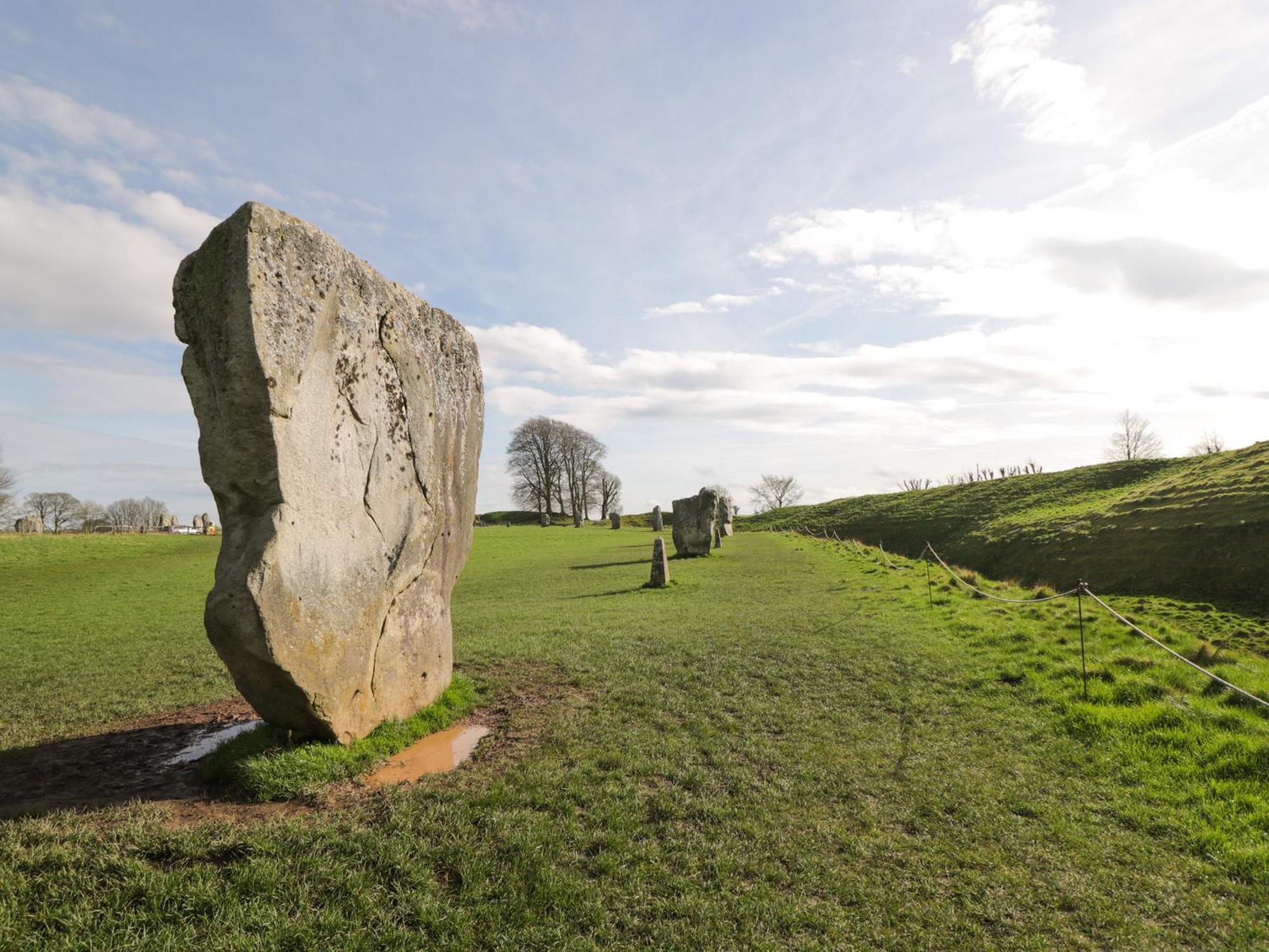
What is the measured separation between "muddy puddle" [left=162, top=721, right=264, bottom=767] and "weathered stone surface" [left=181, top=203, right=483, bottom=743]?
1.40m

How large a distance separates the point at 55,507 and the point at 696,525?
8011 cm

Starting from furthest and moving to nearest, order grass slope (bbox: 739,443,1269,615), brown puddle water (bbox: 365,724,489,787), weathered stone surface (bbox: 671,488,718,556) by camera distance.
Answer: weathered stone surface (bbox: 671,488,718,556) < grass slope (bbox: 739,443,1269,615) < brown puddle water (bbox: 365,724,489,787)

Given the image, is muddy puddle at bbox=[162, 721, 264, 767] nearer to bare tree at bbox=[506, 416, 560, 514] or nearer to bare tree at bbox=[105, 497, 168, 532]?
bare tree at bbox=[506, 416, 560, 514]

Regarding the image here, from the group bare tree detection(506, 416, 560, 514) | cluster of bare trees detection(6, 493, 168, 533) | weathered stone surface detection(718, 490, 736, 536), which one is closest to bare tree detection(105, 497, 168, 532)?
cluster of bare trees detection(6, 493, 168, 533)

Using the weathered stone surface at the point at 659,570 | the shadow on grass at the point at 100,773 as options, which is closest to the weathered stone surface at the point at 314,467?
the shadow on grass at the point at 100,773

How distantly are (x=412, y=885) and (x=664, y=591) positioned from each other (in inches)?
614

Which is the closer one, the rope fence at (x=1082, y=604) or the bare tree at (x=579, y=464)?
the rope fence at (x=1082, y=604)

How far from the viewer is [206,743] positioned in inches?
300

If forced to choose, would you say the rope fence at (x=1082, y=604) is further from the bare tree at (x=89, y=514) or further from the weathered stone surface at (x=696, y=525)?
the bare tree at (x=89, y=514)

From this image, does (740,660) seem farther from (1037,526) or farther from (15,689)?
(1037,526)

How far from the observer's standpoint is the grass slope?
22719mm

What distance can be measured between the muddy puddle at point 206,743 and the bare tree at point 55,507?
84361 millimetres

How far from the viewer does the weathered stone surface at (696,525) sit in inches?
1221

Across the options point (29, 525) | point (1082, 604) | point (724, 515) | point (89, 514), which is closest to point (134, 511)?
point (89, 514)
